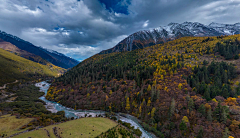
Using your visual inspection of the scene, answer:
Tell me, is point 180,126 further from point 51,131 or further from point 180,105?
point 51,131

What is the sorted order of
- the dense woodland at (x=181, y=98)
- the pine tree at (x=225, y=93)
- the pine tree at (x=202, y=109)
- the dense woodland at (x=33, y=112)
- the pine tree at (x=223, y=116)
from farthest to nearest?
the pine tree at (x=225, y=93), the dense woodland at (x=33, y=112), the pine tree at (x=202, y=109), the dense woodland at (x=181, y=98), the pine tree at (x=223, y=116)

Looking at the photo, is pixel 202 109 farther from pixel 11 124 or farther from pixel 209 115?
pixel 11 124

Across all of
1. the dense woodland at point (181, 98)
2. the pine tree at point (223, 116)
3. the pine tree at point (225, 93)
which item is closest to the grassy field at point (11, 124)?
the dense woodland at point (181, 98)

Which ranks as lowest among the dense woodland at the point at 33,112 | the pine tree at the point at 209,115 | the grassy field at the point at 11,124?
the dense woodland at the point at 33,112

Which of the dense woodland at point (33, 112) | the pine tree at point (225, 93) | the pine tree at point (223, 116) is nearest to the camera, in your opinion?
the pine tree at point (223, 116)

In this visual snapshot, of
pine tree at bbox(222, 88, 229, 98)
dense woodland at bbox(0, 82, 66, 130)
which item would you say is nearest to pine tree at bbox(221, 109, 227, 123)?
pine tree at bbox(222, 88, 229, 98)

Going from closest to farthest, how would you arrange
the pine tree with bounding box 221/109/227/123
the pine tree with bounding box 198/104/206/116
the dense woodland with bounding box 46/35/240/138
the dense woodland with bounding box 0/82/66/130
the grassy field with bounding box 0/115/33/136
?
the grassy field with bounding box 0/115/33/136, the pine tree with bounding box 221/109/227/123, the dense woodland with bounding box 46/35/240/138, the pine tree with bounding box 198/104/206/116, the dense woodland with bounding box 0/82/66/130

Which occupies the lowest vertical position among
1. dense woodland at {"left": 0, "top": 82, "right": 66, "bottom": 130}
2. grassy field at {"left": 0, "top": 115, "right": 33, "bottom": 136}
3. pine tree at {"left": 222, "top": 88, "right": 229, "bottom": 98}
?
dense woodland at {"left": 0, "top": 82, "right": 66, "bottom": 130}

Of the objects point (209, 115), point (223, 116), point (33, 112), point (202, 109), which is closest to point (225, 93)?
point (202, 109)

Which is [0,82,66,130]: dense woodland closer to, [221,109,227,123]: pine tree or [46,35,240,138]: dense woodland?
[46,35,240,138]: dense woodland

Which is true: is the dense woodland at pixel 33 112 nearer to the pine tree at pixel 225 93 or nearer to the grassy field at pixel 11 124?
the grassy field at pixel 11 124

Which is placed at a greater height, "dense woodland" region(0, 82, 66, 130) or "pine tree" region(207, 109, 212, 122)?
"pine tree" region(207, 109, 212, 122)
